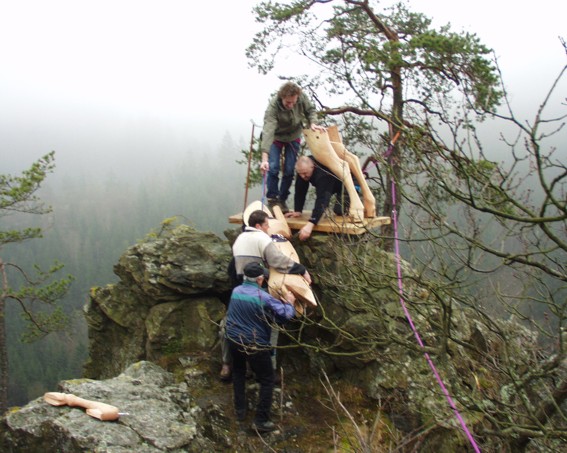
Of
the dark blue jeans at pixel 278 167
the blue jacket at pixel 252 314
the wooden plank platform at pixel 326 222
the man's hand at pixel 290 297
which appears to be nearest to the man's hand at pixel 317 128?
the dark blue jeans at pixel 278 167

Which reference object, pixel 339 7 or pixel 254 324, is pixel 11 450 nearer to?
pixel 254 324

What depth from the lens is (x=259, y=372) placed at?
5184 millimetres

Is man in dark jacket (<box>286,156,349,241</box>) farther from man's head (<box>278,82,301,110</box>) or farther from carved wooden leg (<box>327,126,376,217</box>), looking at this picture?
man's head (<box>278,82,301,110</box>)

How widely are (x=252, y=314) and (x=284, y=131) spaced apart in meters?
3.16

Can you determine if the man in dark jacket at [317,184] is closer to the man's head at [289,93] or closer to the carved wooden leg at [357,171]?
the carved wooden leg at [357,171]

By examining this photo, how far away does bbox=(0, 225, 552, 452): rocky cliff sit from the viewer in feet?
15.1

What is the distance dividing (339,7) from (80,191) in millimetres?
140327

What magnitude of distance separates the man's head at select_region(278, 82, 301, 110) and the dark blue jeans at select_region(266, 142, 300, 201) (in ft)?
2.49

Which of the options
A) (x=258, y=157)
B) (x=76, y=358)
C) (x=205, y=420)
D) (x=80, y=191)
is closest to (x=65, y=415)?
(x=205, y=420)

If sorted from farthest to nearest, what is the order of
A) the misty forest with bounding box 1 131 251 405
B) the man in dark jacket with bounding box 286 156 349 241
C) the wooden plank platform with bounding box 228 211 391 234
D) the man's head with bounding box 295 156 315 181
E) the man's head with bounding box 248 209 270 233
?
the misty forest with bounding box 1 131 251 405 → the man's head with bounding box 295 156 315 181 → the man in dark jacket with bounding box 286 156 349 241 → the wooden plank platform with bounding box 228 211 391 234 → the man's head with bounding box 248 209 270 233

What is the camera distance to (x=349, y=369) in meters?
6.34

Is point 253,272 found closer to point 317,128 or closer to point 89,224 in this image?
point 317,128

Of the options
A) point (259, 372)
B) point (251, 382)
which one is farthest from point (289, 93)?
point (251, 382)

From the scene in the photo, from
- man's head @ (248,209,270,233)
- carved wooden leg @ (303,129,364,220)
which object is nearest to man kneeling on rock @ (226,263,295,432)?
man's head @ (248,209,270,233)
